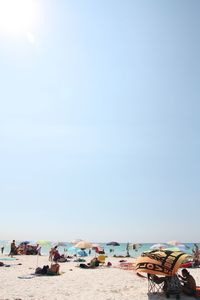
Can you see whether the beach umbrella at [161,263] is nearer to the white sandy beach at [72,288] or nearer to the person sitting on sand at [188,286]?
the person sitting on sand at [188,286]

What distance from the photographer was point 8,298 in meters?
10.1

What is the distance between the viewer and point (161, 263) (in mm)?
10742

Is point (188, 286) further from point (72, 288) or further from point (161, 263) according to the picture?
point (72, 288)

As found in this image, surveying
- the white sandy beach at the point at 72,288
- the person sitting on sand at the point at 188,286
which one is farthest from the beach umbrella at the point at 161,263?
the white sandy beach at the point at 72,288

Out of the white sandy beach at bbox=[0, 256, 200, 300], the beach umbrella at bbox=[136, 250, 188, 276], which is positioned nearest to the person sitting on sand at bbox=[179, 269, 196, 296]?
the white sandy beach at bbox=[0, 256, 200, 300]

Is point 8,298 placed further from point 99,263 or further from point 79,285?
point 99,263

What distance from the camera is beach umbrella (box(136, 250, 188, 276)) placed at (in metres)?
10.6

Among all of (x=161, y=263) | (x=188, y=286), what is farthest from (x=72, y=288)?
(x=188, y=286)

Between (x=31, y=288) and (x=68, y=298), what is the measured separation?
2.32 metres

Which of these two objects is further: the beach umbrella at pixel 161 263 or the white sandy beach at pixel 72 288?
the white sandy beach at pixel 72 288

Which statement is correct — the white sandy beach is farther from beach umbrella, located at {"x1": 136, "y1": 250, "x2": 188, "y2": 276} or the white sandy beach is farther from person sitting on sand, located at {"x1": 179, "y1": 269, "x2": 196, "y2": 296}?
beach umbrella, located at {"x1": 136, "y1": 250, "x2": 188, "y2": 276}

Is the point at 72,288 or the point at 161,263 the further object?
the point at 72,288

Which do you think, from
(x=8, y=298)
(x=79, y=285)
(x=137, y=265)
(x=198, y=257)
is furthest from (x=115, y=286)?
(x=198, y=257)

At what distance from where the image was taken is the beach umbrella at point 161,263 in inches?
418
